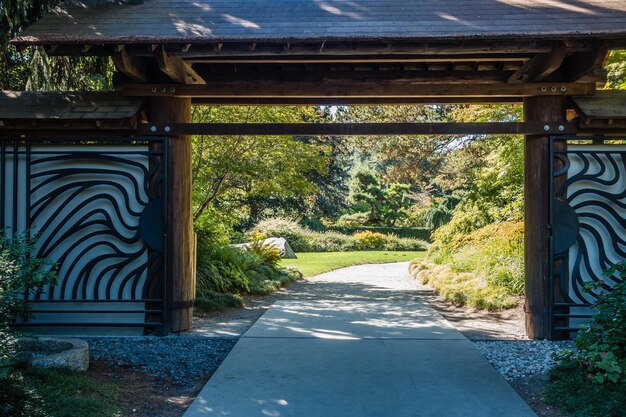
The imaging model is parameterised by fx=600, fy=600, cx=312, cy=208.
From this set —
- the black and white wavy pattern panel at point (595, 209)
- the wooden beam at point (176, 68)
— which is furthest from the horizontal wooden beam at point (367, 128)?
the wooden beam at point (176, 68)

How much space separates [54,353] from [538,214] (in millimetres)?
5629

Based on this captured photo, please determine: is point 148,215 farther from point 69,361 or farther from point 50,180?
point 69,361

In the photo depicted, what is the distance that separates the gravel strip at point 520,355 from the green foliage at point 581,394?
38 centimetres

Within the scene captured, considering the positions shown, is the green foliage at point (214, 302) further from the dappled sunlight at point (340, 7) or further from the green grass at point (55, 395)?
the dappled sunlight at point (340, 7)

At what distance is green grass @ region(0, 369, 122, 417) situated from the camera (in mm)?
4148

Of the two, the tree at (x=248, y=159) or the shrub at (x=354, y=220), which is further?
the shrub at (x=354, y=220)

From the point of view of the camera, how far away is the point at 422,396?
520 centimetres

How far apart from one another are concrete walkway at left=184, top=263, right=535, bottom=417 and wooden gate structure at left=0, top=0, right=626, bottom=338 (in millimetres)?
1399

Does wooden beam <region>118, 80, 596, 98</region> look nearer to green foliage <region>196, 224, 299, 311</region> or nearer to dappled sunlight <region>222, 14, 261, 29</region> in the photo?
dappled sunlight <region>222, 14, 261, 29</region>

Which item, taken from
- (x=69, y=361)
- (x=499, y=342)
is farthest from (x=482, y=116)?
(x=69, y=361)

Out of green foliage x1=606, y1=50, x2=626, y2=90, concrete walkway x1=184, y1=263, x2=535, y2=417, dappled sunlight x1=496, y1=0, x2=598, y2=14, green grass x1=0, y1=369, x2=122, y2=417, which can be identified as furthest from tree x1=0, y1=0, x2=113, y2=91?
green foliage x1=606, y1=50, x2=626, y2=90

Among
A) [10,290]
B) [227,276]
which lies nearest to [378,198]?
[227,276]

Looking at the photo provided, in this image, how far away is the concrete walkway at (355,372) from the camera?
194 inches

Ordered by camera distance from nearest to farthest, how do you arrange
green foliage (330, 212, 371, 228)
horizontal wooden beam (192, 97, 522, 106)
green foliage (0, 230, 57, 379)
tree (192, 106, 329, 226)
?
1. green foliage (0, 230, 57, 379)
2. horizontal wooden beam (192, 97, 522, 106)
3. tree (192, 106, 329, 226)
4. green foliage (330, 212, 371, 228)
